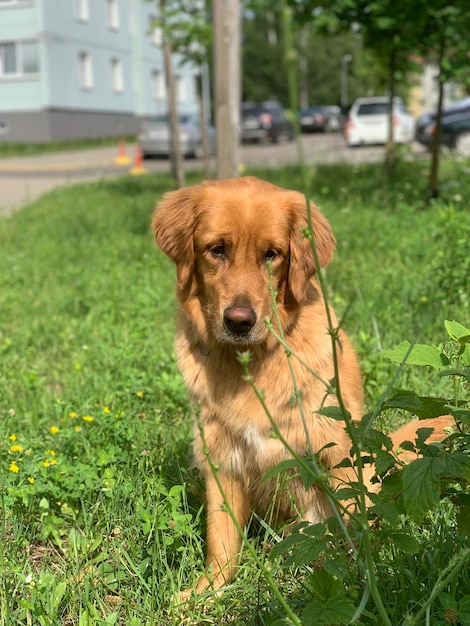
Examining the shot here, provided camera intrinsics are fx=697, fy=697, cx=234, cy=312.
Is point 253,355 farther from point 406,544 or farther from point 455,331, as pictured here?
point 406,544

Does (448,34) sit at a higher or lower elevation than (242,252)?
higher

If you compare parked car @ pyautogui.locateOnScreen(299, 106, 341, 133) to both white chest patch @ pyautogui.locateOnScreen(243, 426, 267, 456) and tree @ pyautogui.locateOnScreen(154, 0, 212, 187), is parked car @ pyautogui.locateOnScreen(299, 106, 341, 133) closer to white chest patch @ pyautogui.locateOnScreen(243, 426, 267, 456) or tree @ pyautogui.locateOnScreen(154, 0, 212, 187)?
tree @ pyautogui.locateOnScreen(154, 0, 212, 187)

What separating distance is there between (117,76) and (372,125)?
16.8m

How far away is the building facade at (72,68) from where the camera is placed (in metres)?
31.4

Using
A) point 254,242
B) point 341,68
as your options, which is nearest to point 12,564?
point 254,242

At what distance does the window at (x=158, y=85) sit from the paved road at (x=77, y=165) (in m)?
11.9

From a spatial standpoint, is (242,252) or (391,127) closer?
(242,252)

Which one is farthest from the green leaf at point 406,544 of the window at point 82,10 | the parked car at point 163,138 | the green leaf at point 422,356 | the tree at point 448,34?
the window at point 82,10

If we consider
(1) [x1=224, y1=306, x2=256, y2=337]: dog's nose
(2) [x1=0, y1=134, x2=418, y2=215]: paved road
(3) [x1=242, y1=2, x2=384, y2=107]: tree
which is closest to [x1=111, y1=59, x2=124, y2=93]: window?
(2) [x1=0, y1=134, x2=418, y2=215]: paved road

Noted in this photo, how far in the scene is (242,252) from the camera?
105 inches

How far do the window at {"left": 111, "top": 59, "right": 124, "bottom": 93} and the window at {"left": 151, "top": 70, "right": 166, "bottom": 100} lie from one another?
3786 millimetres

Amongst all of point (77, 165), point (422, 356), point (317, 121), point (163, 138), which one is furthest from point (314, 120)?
point (422, 356)

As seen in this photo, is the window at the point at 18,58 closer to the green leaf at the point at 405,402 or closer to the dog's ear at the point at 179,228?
the dog's ear at the point at 179,228

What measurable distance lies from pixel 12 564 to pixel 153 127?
2496 cm
